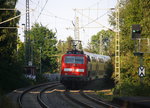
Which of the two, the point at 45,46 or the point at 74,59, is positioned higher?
the point at 45,46

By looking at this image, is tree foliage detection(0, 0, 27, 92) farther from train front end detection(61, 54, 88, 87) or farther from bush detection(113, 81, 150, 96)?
bush detection(113, 81, 150, 96)

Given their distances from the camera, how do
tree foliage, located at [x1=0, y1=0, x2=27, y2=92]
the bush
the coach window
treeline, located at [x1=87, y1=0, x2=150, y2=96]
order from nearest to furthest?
the bush < treeline, located at [x1=87, y1=0, x2=150, y2=96] < the coach window < tree foliage, located at [x1=0, y1=0, x2=27, y2=92]

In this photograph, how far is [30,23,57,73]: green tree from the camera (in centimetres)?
5653

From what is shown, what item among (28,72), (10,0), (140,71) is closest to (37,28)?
(28,72)

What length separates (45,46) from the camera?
193 feet

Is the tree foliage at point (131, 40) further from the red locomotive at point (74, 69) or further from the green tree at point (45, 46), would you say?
the green tree at point (45, 46)

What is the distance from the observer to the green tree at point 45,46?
56531 mm

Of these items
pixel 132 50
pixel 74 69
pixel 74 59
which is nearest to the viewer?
pixel 74 69

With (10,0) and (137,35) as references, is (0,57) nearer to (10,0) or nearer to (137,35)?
(10,0)

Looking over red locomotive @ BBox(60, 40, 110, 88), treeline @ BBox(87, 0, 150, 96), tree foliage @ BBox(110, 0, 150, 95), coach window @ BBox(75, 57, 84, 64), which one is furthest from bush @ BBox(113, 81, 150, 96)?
coach window @ BBox(75, 57, 84, 64)

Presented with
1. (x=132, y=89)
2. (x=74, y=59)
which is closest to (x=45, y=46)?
(x=74, y=59)

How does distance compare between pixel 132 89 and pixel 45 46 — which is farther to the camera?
pixel 45 46

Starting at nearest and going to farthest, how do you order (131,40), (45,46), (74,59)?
(74,59)
(131,40)
(45,46)

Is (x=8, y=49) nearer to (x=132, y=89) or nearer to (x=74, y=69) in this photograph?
(x=74, y=69)
